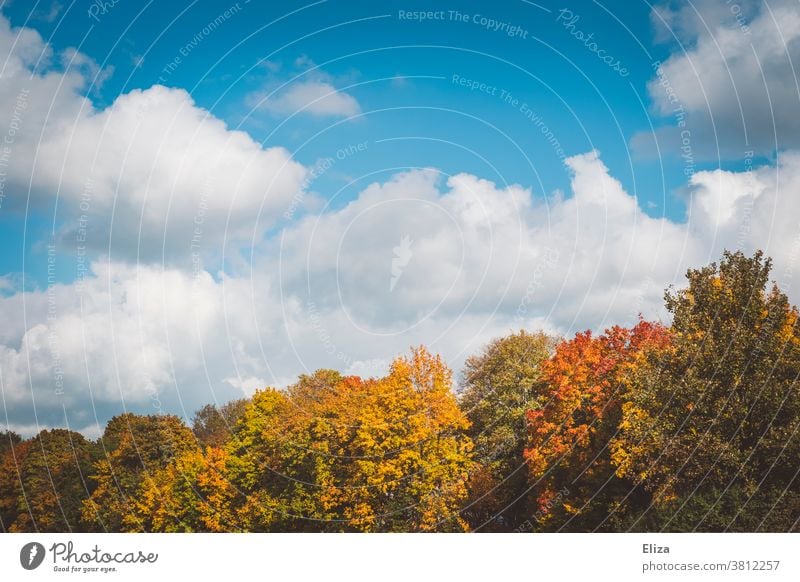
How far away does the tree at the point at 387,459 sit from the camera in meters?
44.9

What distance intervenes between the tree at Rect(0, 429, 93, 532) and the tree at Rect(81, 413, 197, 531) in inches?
88.5

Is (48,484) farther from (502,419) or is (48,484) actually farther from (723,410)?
(723,410)

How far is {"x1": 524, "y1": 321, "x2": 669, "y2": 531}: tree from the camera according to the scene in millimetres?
43844

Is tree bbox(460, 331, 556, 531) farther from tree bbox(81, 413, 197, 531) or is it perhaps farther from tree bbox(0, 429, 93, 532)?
tree bbox(0, 429, 93, 532)

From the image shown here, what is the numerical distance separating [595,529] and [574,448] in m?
6.69

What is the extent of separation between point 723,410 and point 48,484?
75888 millimetres

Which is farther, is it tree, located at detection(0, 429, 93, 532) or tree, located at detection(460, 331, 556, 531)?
tree, located at detection(0, 429, 93, 532)

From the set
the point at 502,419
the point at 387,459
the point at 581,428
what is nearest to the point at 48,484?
the point at 502,419
